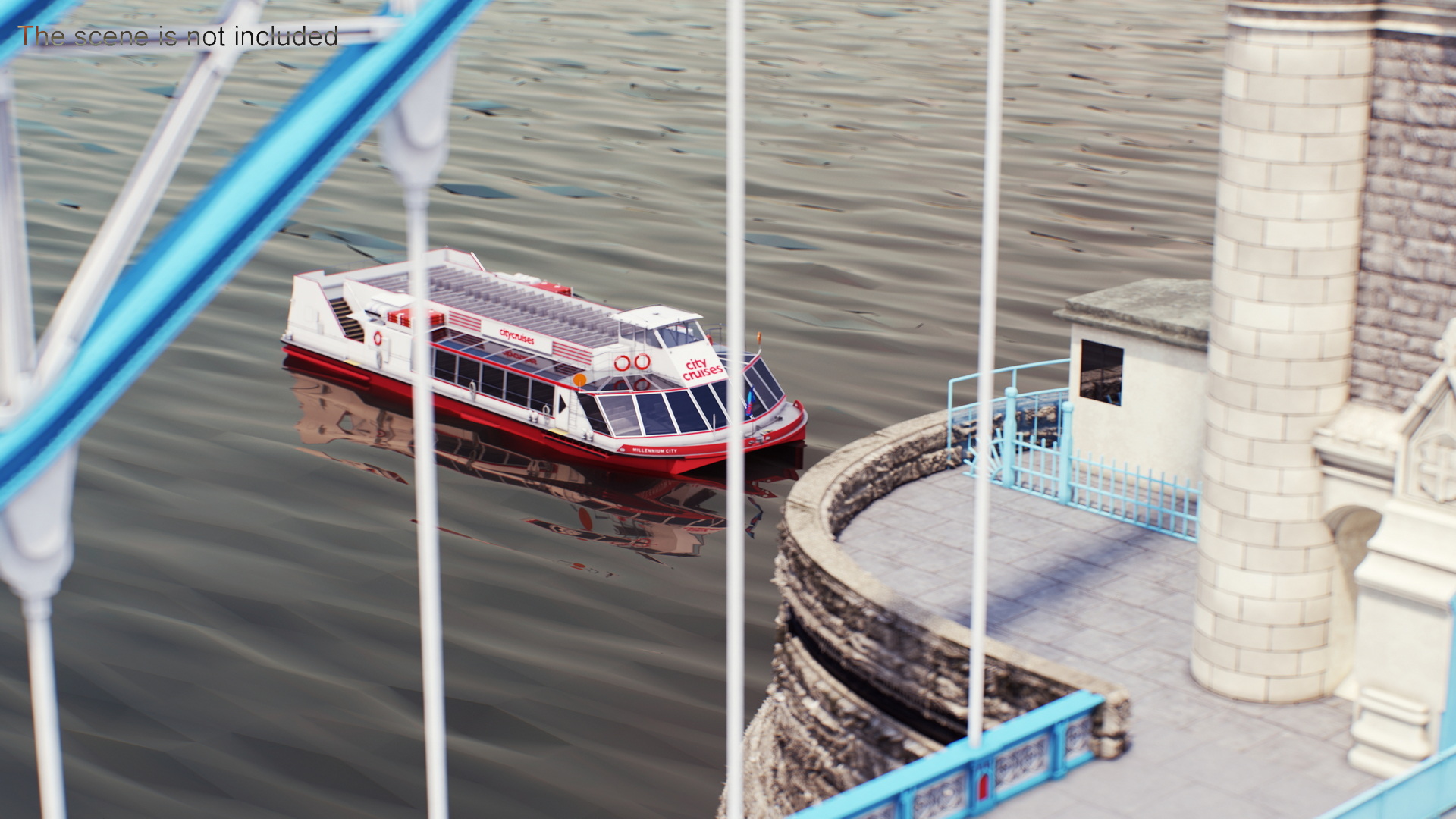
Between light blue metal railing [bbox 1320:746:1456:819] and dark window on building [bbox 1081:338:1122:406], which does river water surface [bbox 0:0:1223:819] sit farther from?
light blue metal railing [bbox 1320:746:1456:819]

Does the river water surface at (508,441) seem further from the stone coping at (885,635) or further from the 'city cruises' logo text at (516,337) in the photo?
the stone coping at (885,635)

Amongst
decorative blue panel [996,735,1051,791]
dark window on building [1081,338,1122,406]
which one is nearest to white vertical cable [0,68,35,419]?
decorative blue panel [996,735,1051,791]

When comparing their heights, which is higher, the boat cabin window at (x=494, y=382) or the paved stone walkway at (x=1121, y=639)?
the paved stone walkway at (x=1121, y=639)

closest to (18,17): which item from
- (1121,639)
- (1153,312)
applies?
(1121,639)

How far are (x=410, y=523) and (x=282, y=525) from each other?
2.86 metres

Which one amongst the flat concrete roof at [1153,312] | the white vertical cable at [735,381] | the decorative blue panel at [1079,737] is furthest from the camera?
the flat concrete roof at [1153,312]

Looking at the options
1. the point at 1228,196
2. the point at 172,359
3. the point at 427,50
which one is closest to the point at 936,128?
the point at 172,359

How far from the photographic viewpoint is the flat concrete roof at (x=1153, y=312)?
2167 centimetres

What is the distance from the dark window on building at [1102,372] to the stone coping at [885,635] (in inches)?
156

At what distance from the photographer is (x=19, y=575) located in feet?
19.6

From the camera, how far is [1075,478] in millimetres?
22891

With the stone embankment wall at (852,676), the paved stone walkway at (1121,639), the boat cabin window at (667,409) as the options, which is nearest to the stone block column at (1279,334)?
the paved stone walkway at (1121,639)

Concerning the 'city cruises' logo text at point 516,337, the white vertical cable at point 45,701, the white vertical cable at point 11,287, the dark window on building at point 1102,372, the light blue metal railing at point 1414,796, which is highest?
the white vertical cable at point 11,287

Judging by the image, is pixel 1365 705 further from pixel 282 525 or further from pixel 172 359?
pixel 172 359
